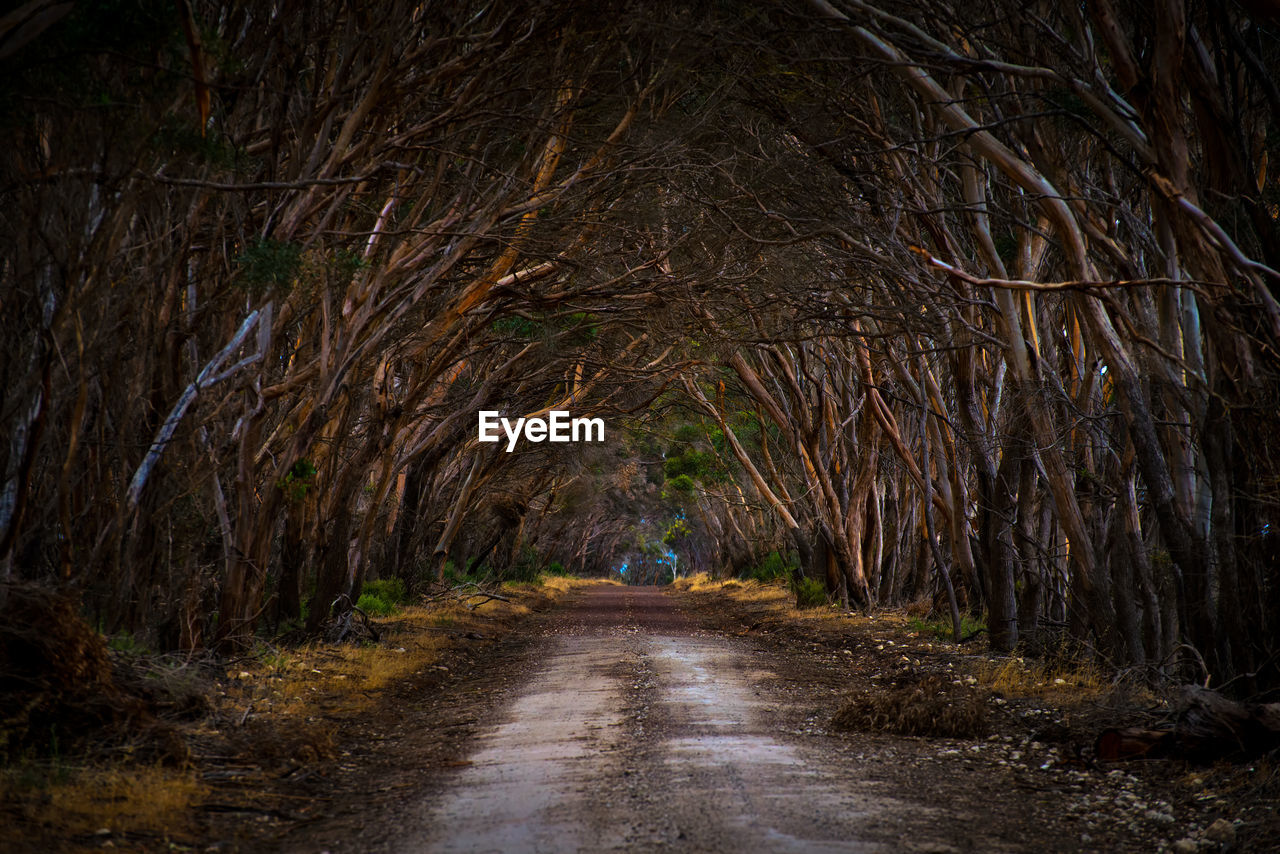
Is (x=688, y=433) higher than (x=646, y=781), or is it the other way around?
(x=688, y=433)

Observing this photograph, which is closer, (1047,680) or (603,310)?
(1047,680)

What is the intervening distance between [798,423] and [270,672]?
14.9 m

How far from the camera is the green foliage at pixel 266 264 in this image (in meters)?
8.61

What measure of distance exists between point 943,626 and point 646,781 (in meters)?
11.3

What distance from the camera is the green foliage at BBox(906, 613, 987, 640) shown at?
15.8 m

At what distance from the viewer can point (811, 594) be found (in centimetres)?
2331

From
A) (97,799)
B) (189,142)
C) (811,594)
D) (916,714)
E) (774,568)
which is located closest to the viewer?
(97,799)

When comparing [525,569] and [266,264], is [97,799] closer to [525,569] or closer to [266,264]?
[266,264]

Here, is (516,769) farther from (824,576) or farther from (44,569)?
(824,576)

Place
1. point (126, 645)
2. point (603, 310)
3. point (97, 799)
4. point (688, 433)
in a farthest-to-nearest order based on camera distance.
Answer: point (688, 433) → point (603, 310) → point (126, 645) → point (97, 799)

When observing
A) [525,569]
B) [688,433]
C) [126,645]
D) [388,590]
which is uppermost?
[688,433]

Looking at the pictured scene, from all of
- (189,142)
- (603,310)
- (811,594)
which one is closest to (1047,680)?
(603,310)

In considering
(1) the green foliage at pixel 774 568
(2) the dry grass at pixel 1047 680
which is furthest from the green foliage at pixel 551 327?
(1) the green foliage at pixel 774 568

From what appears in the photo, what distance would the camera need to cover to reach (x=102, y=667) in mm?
6746
